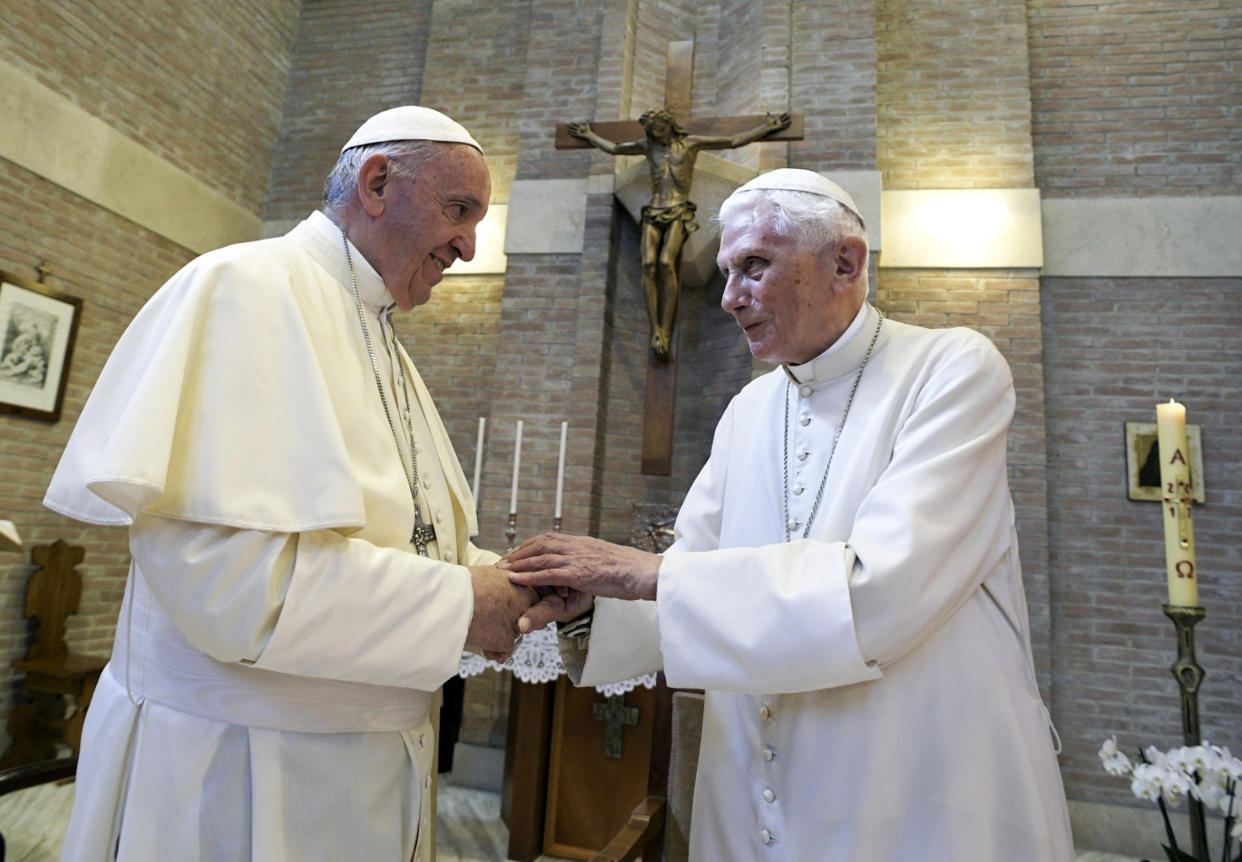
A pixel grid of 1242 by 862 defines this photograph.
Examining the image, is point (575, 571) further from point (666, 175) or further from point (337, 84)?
point (337, 84)

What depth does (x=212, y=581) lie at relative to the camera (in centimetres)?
119

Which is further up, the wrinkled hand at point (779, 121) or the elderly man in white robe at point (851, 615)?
the wrinkled hand at point (779, 121)

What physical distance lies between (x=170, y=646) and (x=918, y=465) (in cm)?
130

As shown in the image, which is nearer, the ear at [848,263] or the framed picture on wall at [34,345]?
the ear at [848,263]

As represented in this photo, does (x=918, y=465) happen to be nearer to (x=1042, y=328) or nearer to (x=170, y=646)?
(x=170, y=646)

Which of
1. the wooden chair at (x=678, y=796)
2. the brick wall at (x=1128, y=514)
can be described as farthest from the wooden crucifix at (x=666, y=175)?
the wooden chair at (x=678, y=796)

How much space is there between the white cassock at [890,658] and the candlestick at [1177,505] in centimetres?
158

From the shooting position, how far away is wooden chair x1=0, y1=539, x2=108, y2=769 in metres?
4.63

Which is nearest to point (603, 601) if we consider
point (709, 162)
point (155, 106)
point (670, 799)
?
point (670, 799)

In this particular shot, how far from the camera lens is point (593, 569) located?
1.52m

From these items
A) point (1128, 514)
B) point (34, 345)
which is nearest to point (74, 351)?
point (34, 345)

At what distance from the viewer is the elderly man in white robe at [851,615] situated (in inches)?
52.2

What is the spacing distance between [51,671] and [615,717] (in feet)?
10.8

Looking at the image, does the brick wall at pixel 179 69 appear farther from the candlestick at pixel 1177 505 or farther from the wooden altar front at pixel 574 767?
the candlestick at pixel 1177 505
